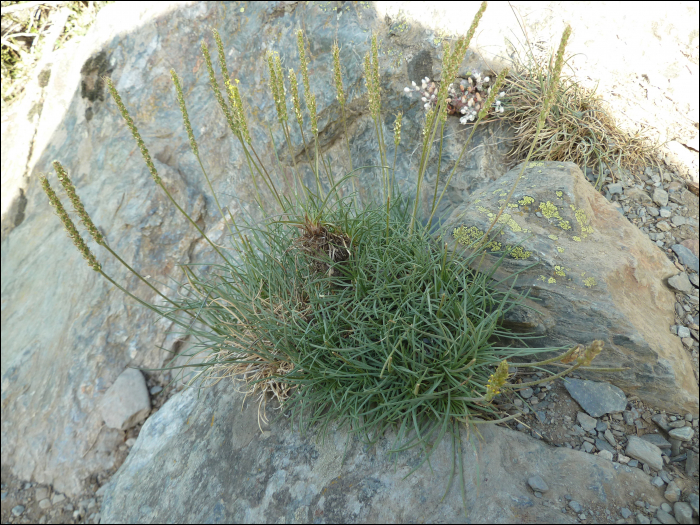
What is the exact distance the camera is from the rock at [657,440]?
1.92 metres

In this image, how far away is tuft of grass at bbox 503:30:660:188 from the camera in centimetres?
296

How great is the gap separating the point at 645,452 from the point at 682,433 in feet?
0.67

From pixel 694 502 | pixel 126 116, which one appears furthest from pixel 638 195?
pixel 126 116

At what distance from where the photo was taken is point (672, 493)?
68.3 inches

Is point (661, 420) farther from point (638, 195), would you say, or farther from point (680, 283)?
point (638, 195)

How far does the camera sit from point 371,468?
194 centimetres

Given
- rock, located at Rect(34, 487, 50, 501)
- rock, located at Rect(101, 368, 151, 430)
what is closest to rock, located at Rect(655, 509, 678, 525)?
rock, located at Rect(101, 368, 151, 430)

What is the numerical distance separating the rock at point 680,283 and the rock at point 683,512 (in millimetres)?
1170

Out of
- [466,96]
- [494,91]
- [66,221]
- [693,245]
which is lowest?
[693,245]

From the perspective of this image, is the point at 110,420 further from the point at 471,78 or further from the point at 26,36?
the point at 26,36

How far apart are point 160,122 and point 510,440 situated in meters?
3.85

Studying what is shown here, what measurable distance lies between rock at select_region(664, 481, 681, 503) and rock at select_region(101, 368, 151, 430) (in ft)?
10.9

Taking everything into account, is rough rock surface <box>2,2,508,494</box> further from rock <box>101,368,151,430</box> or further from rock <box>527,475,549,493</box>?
rock <box>527,475,549,493</box>

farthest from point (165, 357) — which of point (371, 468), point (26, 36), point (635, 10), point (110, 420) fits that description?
point (26, 36)
